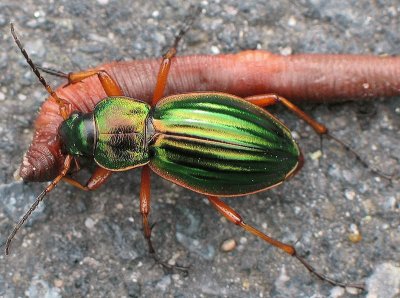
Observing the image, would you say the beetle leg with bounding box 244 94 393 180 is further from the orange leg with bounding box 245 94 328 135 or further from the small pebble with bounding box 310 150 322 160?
the small pebble with bounding box 310 150 322 160

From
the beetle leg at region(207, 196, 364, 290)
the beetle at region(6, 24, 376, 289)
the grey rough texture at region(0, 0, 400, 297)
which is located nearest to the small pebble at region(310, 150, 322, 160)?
A: the grey rough texture at region(0, 0, 400, 297)

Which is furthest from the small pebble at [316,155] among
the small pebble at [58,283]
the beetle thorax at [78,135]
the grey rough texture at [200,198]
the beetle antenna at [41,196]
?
the small pebble at [58,283]

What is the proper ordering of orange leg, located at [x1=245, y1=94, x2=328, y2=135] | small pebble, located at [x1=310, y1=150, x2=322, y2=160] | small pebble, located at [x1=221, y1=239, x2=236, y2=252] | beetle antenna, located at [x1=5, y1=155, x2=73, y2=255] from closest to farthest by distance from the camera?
beetle antenna, located at [x1=5, y1=155, x2=73, y2=255], orange leg, located at [x1=245, y1=94, x2=328, y2=135], small pebble, located at [x1=221, y1=239, x2=236, y2=252], small pebble, located at [x1=310, y1=150, x2=322, y2=160]

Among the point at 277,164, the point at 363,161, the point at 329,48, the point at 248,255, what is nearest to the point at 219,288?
the point at 248,255

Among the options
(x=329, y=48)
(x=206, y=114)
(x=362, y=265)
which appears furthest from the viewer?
(x=329, y=48)

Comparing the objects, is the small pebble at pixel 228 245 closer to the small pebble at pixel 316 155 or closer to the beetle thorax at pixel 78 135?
the small pebble at pixel 316 155

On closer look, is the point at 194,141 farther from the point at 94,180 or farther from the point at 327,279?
the point at 327,279

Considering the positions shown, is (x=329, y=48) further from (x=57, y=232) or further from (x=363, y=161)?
(x=57, y=232)

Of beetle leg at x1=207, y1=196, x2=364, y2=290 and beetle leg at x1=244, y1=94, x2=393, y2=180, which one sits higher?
beetle leg at x1=244, y1=94, x2=393, y2=180
